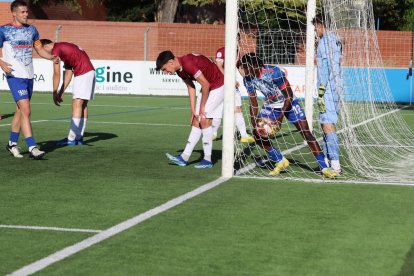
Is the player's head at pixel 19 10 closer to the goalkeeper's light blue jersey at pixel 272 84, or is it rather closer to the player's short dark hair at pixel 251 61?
the player's short dark hair at pixel 251 61

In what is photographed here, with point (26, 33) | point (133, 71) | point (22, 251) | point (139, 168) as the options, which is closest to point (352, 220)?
point (22, 251)

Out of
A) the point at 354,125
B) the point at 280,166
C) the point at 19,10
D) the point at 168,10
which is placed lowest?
the point at 280,166

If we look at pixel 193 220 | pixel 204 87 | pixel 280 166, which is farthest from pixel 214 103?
pixel 193 220

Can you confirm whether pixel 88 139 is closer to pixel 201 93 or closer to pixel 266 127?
pixel 201 93

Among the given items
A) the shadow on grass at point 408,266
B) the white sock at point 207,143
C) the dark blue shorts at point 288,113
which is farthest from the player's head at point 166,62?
the shadow on grass at point 408,266

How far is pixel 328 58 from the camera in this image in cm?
1067

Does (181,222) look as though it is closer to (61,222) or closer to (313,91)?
(61,222)

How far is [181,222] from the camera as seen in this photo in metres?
7.31

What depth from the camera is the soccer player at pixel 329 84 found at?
10.6 m

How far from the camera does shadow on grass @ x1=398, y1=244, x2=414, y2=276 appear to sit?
5727 mm

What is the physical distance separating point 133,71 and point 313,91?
18.6 m

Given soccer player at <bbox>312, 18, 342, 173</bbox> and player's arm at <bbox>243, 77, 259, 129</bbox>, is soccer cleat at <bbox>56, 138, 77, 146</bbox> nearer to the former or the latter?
player's arm at <bbox>243, 77, 259, 129</bbox>

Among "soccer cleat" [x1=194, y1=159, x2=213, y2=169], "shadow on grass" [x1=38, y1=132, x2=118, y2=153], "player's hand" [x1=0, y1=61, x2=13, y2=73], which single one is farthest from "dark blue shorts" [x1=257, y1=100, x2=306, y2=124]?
"shadow on grass" [x1=38, y1=132, x2=118, y2=153]

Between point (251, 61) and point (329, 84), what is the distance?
100 cm
